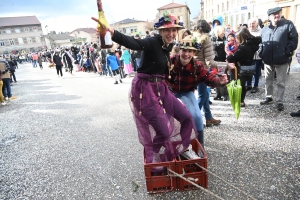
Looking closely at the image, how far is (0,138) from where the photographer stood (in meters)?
4.68

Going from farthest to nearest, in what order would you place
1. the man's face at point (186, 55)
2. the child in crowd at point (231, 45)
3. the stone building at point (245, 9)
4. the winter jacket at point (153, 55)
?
the stone building at point (245, 9) → the child in crowd at point (231, 45) → the man's face at point (186, 55) → the winter jacket at point (153, 55)

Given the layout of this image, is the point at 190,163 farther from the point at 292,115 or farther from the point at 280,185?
the point at 292,115

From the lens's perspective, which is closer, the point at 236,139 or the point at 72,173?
the point at 72,173

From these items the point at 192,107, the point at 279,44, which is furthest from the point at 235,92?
the point at 279,44

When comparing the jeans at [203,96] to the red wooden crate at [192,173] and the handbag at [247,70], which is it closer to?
the handbag at [247,70]

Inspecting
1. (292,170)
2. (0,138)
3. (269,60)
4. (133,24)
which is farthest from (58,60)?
(133,24)

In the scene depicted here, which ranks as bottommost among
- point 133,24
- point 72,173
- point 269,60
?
point 72,173

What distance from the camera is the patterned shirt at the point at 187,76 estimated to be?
9.11 ft

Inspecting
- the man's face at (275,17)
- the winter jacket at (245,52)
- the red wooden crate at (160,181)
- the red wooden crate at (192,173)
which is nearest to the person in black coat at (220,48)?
the winter jacket at (245,52)

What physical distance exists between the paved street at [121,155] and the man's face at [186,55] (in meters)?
1.56

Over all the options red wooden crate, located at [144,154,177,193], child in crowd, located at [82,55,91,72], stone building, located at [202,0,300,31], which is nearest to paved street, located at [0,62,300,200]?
red wooden crate, located at [144,154,177,193]

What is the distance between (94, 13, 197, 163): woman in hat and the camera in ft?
7.56

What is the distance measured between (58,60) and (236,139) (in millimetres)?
12209

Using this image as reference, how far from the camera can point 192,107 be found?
280cm
